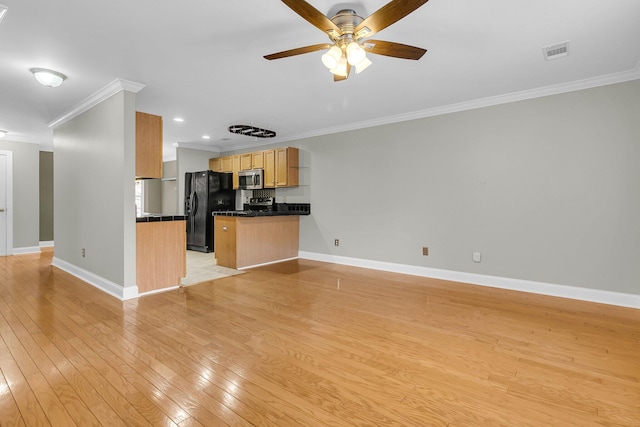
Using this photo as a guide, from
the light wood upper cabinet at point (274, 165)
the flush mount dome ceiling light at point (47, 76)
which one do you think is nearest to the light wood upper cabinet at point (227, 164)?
the light wood upper cabinet at point (274, 165)

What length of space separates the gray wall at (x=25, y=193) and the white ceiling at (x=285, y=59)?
2.04 metres

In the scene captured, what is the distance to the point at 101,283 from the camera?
3.66 m

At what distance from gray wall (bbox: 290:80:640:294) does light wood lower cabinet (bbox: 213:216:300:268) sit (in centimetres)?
109

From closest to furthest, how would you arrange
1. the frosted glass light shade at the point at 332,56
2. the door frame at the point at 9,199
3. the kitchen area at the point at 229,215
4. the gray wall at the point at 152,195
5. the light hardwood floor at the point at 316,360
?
the light hardwood floor at the point at 316,360 → the frosted glass light shade at the point at 332,56 → the kitchen area at the point at 229,215 → the door frame at the point at 9,199 → the gray wall at the point at 152,195

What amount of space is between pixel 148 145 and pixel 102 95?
787 mm

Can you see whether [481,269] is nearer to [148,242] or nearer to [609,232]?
[609,232]

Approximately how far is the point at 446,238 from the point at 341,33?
10.3 ft

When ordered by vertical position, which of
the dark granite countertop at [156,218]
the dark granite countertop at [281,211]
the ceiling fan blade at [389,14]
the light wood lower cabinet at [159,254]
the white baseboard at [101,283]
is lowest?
the white baseboard at [101,283]

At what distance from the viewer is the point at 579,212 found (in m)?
3.33

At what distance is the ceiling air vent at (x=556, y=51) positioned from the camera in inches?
101

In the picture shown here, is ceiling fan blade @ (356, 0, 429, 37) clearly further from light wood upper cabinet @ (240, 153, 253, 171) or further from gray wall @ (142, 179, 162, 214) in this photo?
gray wall @ (142, 179, 162, 214)

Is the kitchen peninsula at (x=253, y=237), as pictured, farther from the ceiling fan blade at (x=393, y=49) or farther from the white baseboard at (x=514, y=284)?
the ceiling fan blade at (x=393, y=49)

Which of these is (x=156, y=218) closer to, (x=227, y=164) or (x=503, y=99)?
(x=227, y=164)

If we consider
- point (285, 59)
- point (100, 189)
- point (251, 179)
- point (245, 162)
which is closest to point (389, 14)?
point (285, 59)
